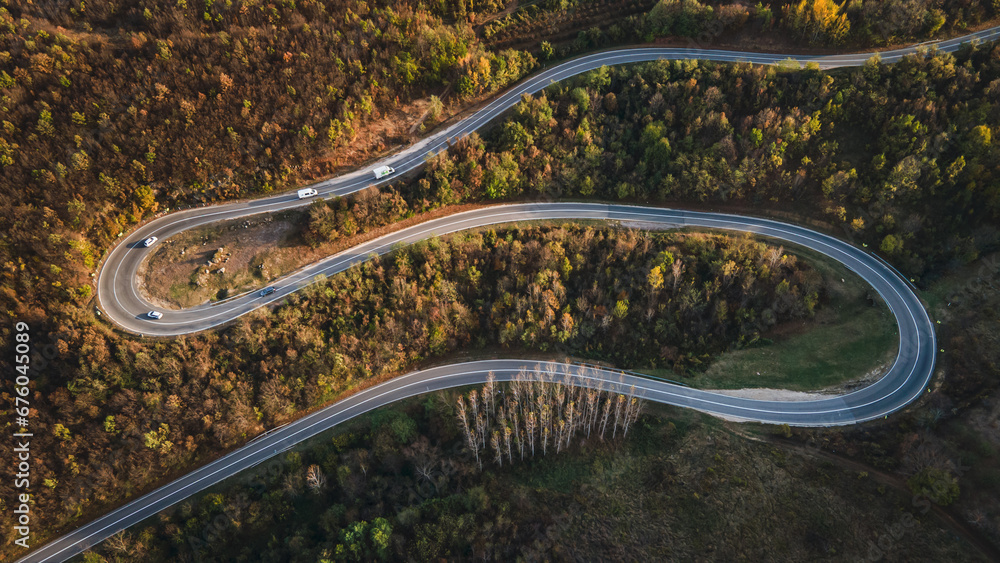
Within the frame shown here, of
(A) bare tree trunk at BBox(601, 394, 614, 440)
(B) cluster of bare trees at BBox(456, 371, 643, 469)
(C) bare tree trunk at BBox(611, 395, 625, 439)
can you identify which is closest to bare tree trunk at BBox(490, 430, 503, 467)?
(B) cluster of bare trees at BBox(456, 371, 643, 469)

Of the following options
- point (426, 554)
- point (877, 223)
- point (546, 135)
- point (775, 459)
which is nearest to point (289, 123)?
point (546, 135)

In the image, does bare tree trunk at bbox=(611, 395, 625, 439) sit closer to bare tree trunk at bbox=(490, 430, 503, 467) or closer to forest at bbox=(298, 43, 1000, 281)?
bare tree trunk at bbox=(490, 430, 503, 467)

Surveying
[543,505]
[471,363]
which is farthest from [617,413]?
[471,363]

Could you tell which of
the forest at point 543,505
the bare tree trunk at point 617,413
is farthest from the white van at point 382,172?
the bare tree trunk at point 617,413

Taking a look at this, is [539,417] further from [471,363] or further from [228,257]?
[228,257]

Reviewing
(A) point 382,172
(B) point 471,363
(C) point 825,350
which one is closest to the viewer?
(C) point 825,350
